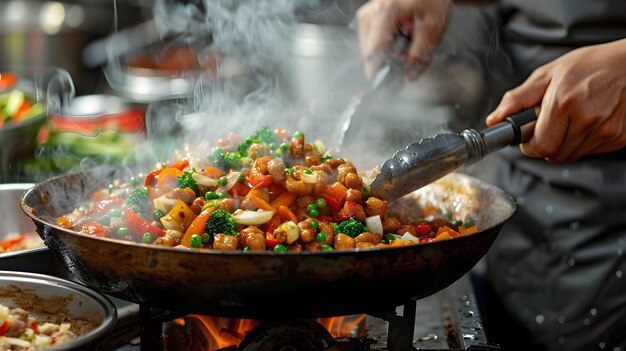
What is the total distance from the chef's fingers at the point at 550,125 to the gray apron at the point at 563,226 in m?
0.84

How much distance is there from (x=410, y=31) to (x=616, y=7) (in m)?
0.94

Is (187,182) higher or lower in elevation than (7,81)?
higher

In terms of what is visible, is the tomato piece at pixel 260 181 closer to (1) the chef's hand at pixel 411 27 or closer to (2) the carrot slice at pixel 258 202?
(2) the carrot slice at pixel 258 202

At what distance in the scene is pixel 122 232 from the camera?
2.19 meters

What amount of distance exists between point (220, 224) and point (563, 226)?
2.02 meters

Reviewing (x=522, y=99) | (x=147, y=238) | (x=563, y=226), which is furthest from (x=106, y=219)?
(x=563, y=226)

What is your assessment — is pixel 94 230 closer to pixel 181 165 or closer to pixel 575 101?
pixel 181 165

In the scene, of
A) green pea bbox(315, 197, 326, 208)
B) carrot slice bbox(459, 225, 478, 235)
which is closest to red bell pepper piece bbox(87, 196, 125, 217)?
green pea bbox(315, 197, 326, 208)

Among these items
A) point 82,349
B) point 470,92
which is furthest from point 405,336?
point 470,92

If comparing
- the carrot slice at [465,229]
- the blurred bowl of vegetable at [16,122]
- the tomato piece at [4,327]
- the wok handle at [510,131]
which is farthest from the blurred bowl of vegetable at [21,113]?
the wok handle at [510,131]

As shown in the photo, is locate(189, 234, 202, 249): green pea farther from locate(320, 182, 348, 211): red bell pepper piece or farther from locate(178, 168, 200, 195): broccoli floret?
locate(320, 182, 348, 211): red bell pepper piece

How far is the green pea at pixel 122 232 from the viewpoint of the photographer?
7.18 feet

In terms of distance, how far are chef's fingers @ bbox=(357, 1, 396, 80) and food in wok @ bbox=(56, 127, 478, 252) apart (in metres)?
0.93

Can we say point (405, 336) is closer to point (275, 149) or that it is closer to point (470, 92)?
point (275, 149)
